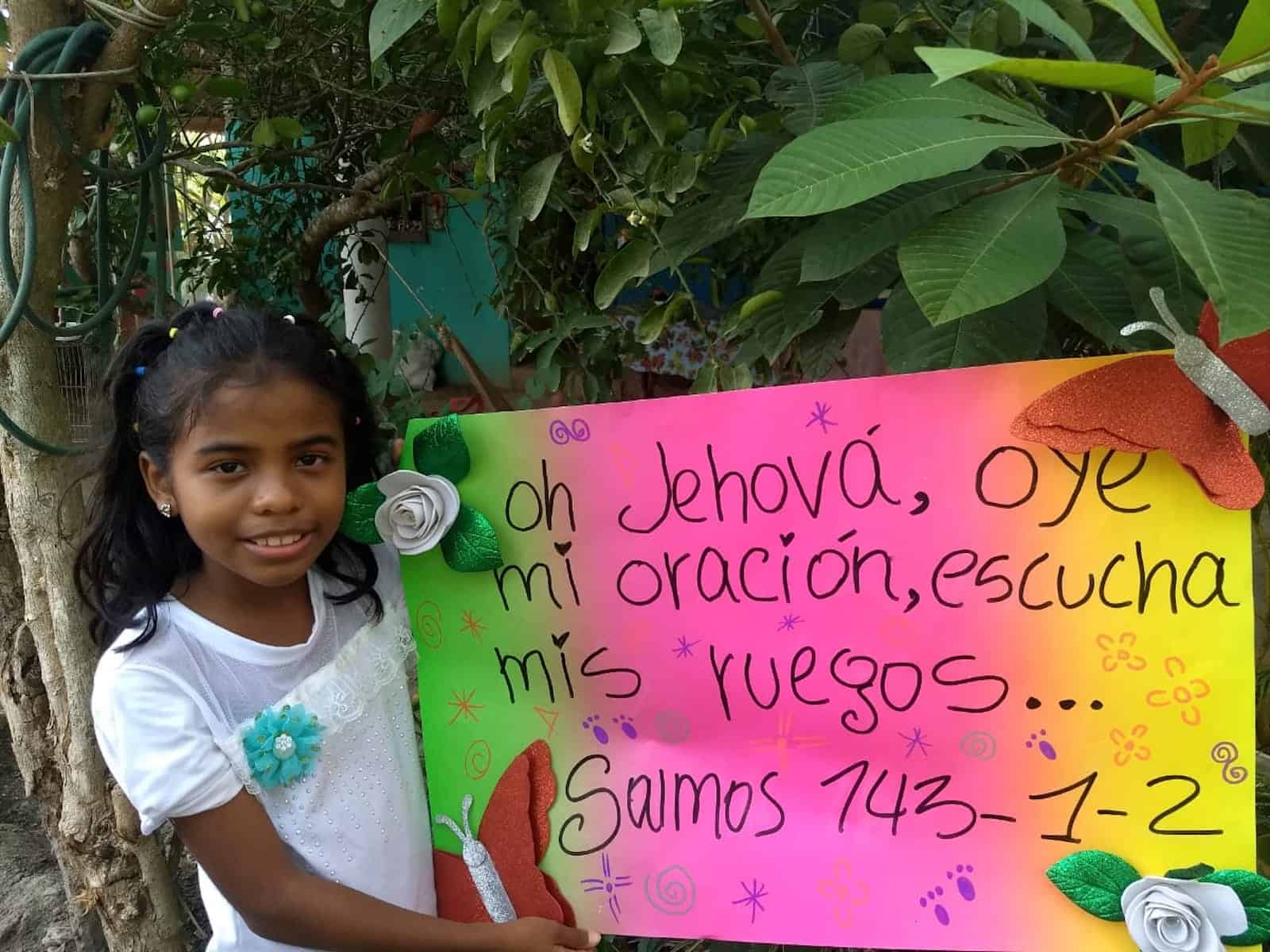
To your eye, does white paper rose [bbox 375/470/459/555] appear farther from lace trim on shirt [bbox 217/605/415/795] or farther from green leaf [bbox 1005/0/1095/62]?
green leaf [bbox 1005/0/1095/62]

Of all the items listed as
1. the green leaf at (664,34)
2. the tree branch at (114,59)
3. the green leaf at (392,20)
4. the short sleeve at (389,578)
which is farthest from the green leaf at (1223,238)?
the tree branch at (114,59)

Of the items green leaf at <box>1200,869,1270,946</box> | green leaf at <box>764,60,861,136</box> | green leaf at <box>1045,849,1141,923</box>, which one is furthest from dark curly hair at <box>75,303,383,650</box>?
green leaf at <box>1200,869,1270,946</box>

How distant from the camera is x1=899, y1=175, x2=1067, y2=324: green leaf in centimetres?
75

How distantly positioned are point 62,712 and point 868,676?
1.22 meters

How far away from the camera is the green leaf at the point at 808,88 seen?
1.01m

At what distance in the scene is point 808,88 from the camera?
1.05 metres

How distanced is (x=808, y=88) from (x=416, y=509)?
0.61 m

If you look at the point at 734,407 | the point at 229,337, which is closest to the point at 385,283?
the point at 229,337

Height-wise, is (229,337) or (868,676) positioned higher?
(229,337)

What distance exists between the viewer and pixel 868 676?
3.03ft

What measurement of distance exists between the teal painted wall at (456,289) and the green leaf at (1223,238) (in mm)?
3179

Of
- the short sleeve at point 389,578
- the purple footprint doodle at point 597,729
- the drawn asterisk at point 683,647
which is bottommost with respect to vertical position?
the purple footprint doodle at point 597,729

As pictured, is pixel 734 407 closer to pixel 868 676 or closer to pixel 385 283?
pixel 868 676

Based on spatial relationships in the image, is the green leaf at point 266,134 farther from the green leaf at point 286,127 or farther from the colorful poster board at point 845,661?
the colorful poster board at point 845,661
